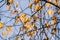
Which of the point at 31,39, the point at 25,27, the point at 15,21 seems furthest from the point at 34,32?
the point at 15,21

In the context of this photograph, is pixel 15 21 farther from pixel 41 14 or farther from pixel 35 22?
pixel 41 14

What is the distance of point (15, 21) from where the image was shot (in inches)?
141

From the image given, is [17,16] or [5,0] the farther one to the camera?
[17,16]

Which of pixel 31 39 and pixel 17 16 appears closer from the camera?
pixel 31 39

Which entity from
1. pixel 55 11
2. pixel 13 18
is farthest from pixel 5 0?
pixel 55 11

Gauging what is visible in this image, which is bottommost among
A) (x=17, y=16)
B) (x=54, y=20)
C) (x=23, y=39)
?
(x=23, y=39)

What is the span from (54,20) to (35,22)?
1.34ft

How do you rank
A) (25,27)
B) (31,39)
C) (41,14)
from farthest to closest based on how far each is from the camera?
(25,27) → (31,39) → (41,14)

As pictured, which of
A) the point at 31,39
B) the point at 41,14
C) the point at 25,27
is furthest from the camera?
the point at 25,27

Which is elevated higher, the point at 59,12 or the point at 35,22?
the point at 59,12

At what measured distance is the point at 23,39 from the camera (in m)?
3.31

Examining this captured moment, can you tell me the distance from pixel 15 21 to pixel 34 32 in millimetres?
714

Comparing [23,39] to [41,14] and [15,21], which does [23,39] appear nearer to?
[15,21]

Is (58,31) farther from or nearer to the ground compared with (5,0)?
nearer to the ground
